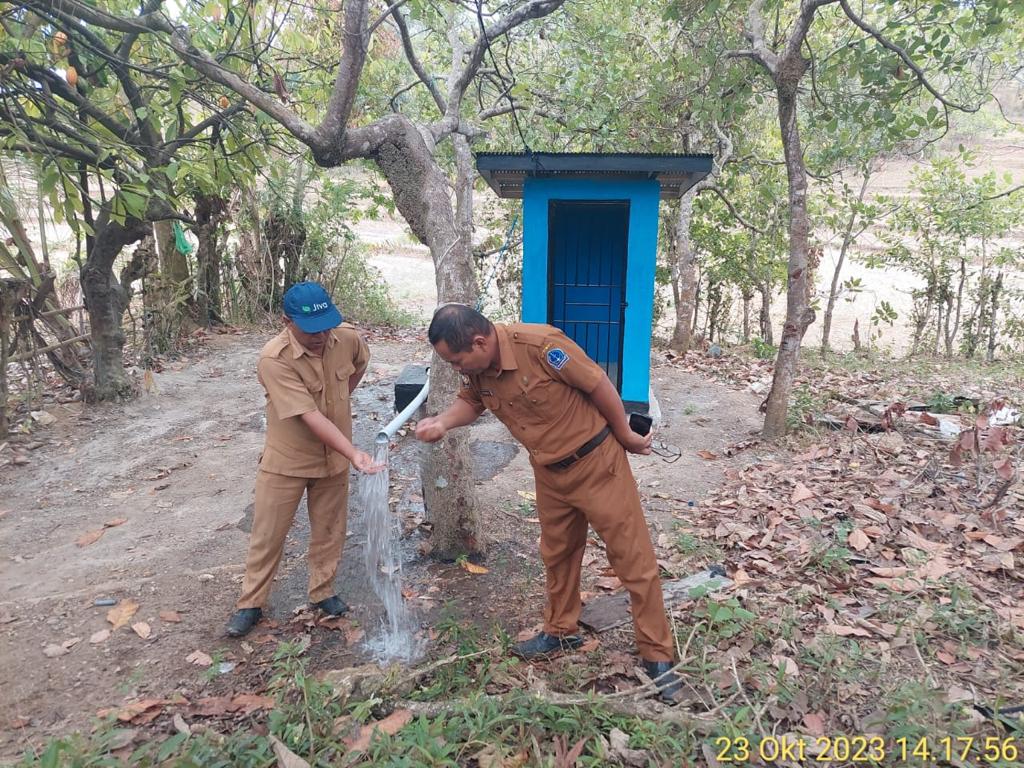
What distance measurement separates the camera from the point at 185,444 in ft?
21.7

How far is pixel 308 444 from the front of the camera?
10.9ft

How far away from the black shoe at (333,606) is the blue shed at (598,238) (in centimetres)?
428

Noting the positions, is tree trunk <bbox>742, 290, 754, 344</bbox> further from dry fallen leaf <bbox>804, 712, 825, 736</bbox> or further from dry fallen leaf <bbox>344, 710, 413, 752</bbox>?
dry fallen leaf <bbox>344, 710, 413, 752</bbox>

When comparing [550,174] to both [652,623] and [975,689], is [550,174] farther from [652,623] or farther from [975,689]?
[975,689]

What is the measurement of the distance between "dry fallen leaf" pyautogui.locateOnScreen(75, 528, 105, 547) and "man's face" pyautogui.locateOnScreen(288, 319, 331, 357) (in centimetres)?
262

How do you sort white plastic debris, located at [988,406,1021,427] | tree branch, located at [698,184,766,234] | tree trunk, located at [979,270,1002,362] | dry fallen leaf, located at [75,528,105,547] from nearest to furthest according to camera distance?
1. dry fallen leaf, located at [75,528,105,547]
2. white plastic debris, located at [988,406,1021,427]
3. tree branch, located at [698,184,766,234]
4. tree trunk, located at [979,270,1002,362]

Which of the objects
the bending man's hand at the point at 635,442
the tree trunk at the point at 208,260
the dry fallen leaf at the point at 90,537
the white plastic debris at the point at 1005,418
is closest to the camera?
the bending man's hand at the point at 635,442

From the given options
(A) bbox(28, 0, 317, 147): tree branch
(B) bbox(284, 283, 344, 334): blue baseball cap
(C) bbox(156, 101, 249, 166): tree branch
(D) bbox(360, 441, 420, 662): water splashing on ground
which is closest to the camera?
(B) bbox(284, 283, 344, 334): blue baseball cap

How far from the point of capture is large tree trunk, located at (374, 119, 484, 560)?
3.95m

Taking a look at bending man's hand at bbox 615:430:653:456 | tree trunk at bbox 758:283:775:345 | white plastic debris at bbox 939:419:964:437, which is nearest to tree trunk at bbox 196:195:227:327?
tree trunk at bbox 758:283:775:345

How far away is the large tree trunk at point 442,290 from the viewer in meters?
3.95

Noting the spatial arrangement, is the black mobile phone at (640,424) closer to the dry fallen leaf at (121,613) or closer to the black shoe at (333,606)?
the black shoe at (333,606)

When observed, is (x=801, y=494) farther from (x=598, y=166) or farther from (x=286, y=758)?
(x=286, y=758)

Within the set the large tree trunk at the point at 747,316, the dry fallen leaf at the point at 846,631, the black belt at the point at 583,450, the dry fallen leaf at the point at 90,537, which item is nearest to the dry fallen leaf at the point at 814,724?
the dry fallen leaf at the point at 846,631
